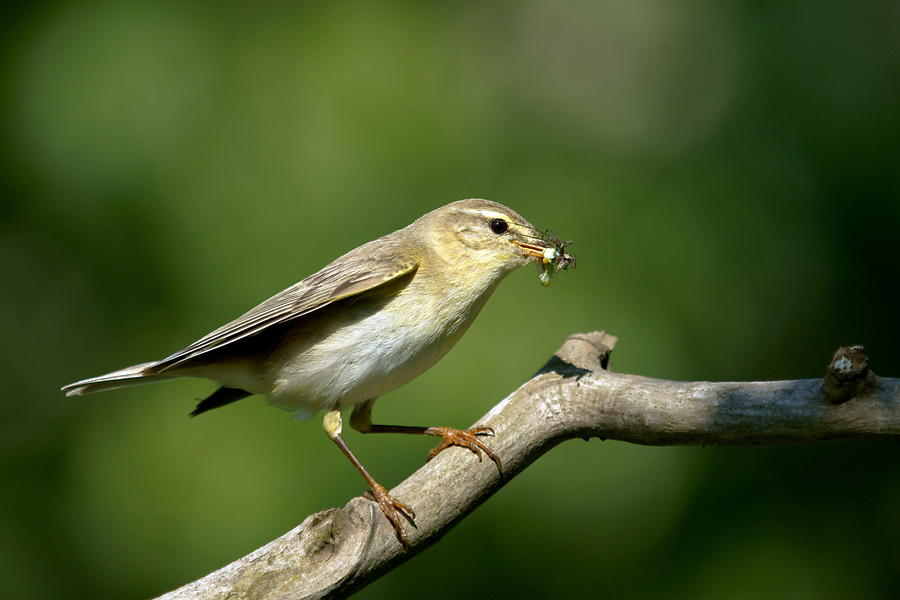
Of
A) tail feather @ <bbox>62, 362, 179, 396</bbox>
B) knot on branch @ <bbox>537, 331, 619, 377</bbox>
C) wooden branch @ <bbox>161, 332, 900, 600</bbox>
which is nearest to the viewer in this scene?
wooden branch @ <bbox>161, 332, 900, 600</bbox>

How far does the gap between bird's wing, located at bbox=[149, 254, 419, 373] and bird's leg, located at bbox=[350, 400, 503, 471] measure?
0.72m

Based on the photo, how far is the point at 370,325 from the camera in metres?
3.06

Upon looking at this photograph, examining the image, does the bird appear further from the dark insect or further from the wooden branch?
the wooden branch

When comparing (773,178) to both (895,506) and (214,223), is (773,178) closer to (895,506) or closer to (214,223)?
(895,506)

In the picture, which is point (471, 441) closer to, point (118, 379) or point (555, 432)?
point (555, 432)

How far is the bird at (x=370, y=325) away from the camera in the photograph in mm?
3031

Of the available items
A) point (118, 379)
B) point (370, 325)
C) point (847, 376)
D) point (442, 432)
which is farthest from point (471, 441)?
point (118, 379)

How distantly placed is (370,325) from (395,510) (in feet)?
2.68

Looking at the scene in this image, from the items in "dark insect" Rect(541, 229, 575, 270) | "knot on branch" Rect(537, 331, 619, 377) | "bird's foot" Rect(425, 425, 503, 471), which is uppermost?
"dark insect" Rect(541, 229, 575, 270)

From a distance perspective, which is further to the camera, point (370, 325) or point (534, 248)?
point (534, 248)

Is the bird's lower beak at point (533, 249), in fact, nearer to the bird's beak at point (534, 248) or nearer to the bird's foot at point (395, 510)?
the bird's beak at point (534, 248)

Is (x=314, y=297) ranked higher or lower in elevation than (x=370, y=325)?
higher

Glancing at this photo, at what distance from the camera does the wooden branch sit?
7.26ft

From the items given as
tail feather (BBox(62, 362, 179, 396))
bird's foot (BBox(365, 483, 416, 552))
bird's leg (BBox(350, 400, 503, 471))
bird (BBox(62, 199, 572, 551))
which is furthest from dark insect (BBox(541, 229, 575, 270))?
tail feather (BBox(62, 362, 179, 396))
